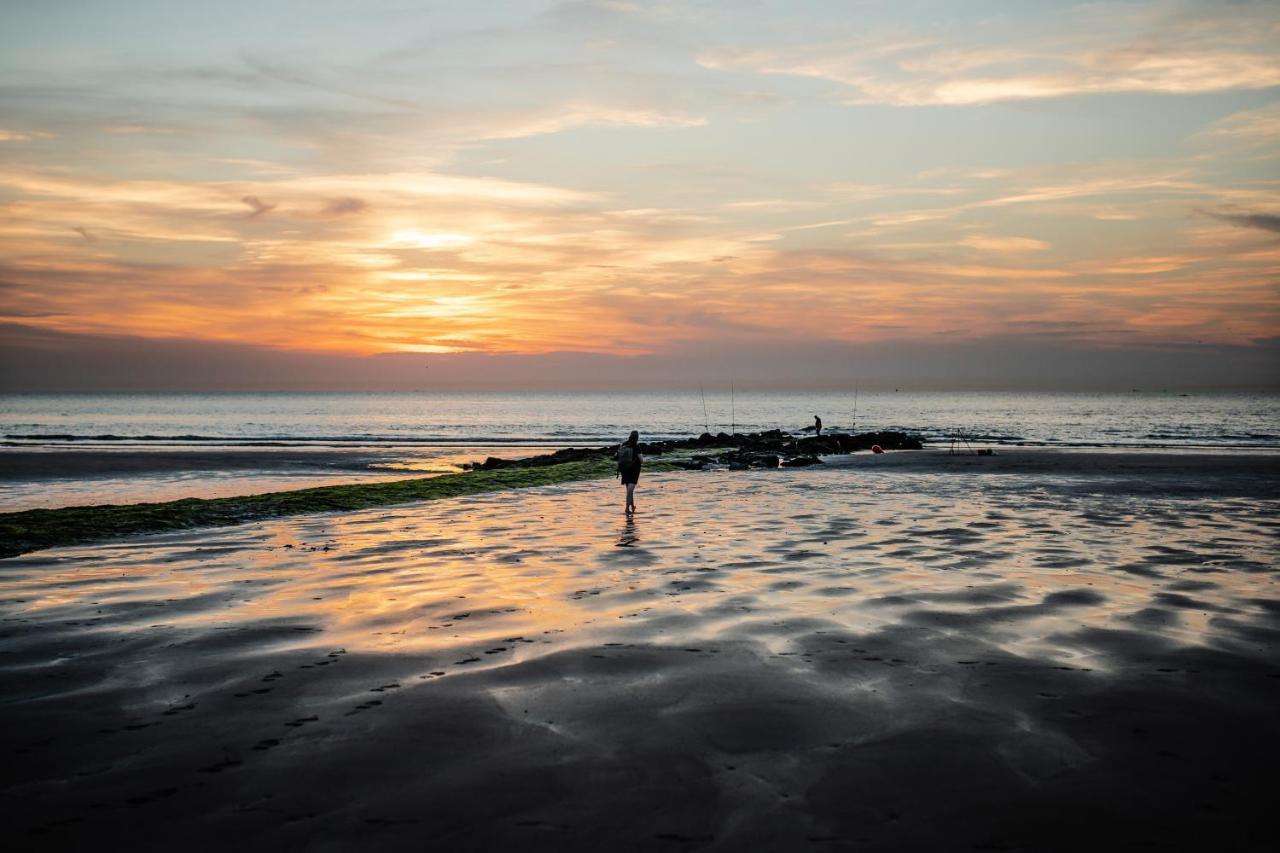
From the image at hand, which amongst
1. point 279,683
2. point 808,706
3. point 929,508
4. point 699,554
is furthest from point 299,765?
point 929,508

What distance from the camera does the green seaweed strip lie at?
719 inches

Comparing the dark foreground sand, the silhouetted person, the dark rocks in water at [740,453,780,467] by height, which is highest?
the silhouetted person

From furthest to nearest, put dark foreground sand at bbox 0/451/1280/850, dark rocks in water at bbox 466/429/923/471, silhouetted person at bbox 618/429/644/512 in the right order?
dark rocks in water at bbox 466/429/923/471
silhouetted person at bbox 618/429/644/512
dark foreground sand at bbox 0/451/1280/850

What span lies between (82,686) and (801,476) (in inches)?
1166

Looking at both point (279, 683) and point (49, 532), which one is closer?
point (279, 683)

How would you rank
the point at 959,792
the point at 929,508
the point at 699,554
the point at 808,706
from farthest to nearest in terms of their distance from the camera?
the point at 929,508
the point at 699,554
the point at 808,706
the point at 959,792

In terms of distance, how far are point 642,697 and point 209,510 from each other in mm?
18172

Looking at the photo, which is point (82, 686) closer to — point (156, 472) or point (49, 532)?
point (49, 532)

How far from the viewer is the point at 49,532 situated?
60.2 feet

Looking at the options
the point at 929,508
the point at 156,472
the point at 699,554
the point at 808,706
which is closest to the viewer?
the point at 808,706

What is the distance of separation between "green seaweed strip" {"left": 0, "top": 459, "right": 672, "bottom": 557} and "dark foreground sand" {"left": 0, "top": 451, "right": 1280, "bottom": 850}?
210 cm

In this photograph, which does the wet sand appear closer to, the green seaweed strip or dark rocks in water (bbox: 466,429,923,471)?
dark rocks in water (bbox: 466,429,923,471)

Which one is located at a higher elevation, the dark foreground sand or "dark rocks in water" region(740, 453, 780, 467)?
"dark rocks in water" region(740, 453, 780, 467)

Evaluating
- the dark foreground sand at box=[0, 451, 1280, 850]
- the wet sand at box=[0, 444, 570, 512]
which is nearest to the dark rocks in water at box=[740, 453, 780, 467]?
the wet sand at box=[0, 444, 570, 512]
